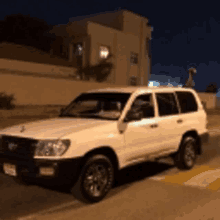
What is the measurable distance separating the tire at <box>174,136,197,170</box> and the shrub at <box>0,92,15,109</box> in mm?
12877

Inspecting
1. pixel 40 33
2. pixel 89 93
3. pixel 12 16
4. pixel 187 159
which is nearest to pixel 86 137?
pixel 89 93

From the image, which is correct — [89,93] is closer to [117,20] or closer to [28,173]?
[28,173]

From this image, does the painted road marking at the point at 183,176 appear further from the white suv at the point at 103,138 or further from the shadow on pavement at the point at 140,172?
the shadow on pavement at the point at 140,172

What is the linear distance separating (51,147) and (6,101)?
1455 cm

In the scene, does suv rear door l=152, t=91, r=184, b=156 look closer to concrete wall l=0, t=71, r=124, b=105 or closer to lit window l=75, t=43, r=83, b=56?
concrete wall l=0, t=71, r=124, b=105

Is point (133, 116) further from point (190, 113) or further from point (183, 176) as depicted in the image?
point (190, 113)

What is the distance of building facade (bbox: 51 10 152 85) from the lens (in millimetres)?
33094

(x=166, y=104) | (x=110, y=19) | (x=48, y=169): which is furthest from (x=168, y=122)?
(x=110, y=19)

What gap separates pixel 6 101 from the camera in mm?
18719

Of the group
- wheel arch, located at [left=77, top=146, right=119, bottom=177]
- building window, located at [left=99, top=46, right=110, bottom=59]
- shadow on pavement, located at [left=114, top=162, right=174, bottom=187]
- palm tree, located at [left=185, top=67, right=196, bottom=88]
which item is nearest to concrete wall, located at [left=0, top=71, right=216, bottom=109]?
palm tree, located at [left=185, top=67, right=196, bottom=88]

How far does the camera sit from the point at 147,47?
133 feet

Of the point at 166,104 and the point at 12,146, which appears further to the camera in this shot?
the point at 166,104

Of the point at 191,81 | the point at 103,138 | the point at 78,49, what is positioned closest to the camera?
the point at 103,138

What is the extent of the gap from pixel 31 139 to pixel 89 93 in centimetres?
232
